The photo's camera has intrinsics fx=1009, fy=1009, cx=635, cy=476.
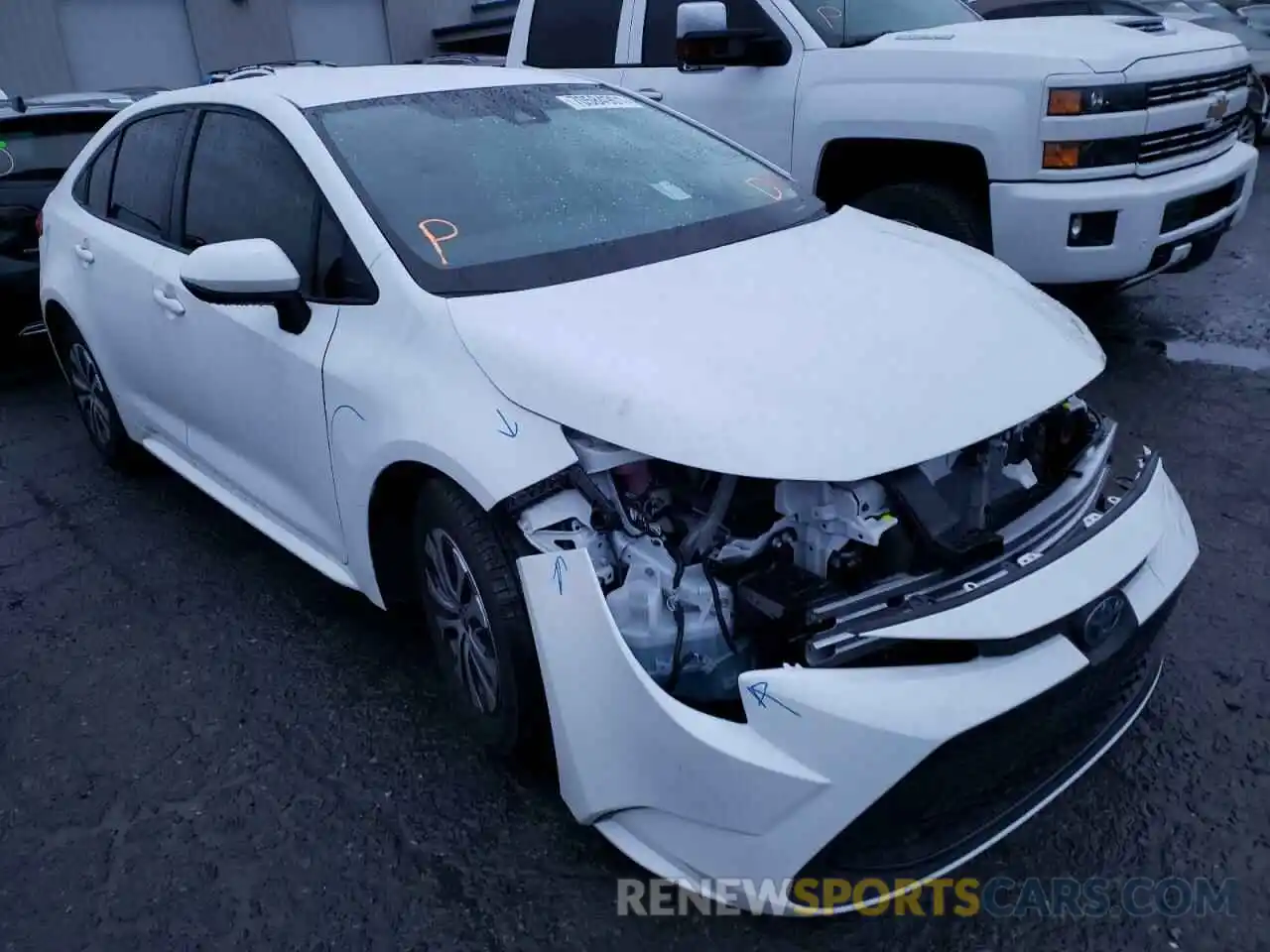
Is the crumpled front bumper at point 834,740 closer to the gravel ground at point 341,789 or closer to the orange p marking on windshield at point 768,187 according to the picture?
the gravel ground at point 341,789

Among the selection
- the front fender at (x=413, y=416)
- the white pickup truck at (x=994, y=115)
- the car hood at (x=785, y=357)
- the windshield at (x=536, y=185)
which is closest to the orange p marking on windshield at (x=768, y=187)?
the windshield at (x=536, y=185)

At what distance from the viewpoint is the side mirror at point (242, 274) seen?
8.61ft

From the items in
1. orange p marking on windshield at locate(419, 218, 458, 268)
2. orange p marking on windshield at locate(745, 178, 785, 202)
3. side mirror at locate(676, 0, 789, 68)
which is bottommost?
orange p marking on windshield at locate(745, 178, 785, 202)

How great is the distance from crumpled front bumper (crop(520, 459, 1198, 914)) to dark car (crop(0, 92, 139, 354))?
4.97 meters

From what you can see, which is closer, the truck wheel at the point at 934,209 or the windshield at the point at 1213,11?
the truck wheel at the point at 934,209

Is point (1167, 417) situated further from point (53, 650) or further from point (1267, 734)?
point (53, 650)

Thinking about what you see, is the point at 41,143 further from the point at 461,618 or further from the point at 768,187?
the point at 461,618

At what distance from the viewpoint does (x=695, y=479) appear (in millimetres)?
2279

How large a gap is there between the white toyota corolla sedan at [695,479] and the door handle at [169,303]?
0.41 feet

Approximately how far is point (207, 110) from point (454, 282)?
1.58 meters

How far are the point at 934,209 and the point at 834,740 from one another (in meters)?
3.66

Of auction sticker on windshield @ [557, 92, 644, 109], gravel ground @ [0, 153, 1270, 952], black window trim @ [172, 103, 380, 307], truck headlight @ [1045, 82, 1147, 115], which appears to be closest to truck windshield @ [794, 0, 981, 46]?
truck headlight @ [1045, 82, 1147, 115]

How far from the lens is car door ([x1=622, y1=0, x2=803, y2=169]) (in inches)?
207

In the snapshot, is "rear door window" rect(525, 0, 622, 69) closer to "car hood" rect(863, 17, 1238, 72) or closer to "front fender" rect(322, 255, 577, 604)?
"car hood" rect(863, 17, 1238, 72)
